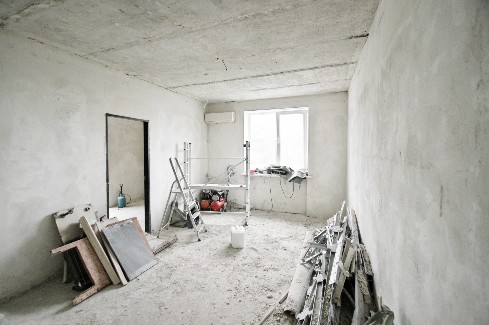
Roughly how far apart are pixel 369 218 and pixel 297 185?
3.30m

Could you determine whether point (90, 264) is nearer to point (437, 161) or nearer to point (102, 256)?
point (102, 256)

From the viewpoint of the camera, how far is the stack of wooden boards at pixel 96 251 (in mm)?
2654

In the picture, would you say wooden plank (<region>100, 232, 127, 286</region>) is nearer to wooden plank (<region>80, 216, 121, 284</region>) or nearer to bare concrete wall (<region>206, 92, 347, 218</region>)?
wooden plank (<region>80, 216, 121, 284</region>)

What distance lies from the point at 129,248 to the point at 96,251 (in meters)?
0.38

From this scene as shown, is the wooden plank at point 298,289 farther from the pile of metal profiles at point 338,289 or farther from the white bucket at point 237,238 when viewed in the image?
Answer: the white bucket at point 237,238

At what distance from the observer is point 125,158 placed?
22.0ft

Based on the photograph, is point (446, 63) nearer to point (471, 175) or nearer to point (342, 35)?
point (471, 175)

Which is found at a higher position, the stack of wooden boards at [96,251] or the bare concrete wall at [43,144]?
the bare concrete wall at [43,144]

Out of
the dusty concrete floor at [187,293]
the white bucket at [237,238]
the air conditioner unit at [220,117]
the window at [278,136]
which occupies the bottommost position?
the dusty concrete floor at [187,293]

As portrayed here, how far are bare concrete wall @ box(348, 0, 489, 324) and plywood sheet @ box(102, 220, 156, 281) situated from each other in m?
2.72

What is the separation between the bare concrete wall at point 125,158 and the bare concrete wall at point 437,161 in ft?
21.7

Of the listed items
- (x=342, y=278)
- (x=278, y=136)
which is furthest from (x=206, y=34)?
(x=278, y=136)

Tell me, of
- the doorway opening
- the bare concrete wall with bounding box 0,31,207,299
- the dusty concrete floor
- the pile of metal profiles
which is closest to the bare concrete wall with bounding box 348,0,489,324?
the pile of metal profiles

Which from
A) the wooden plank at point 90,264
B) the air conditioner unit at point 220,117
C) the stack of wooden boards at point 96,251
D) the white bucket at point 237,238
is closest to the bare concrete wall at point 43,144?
the stack of wooden boards at point 96,251
